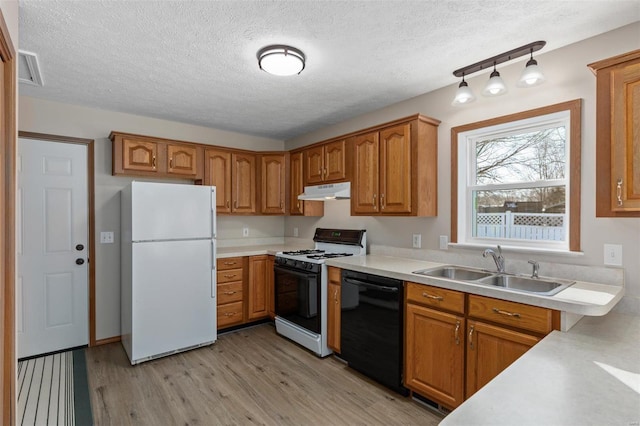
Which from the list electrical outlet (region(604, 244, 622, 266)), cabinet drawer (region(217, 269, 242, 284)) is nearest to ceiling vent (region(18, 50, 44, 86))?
cabinet drawer (region(217, 269, 242, 284))

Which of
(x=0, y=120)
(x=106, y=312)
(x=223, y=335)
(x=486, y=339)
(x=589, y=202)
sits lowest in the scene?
(x=223, y=335)

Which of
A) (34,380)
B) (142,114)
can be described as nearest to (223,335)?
(34,380)

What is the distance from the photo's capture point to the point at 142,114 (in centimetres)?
359

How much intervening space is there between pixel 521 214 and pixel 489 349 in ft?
3.60

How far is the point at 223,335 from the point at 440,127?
3117mm

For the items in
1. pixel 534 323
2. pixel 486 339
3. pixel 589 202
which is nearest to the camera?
pixel 534 323

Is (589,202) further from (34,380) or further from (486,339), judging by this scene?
(34,380)

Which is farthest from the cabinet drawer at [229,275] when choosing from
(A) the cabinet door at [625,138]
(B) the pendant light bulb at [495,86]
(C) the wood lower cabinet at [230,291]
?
(A) the cabinet door at [625,138]

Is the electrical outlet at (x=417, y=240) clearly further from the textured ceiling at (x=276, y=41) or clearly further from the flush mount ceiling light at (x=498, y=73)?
the textured ceiling at (x=276, y=41)

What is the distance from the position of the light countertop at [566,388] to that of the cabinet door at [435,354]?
712mm

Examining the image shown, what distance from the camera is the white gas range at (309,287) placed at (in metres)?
3.08

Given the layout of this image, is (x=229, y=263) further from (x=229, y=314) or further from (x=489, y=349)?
(x=489, y=349)

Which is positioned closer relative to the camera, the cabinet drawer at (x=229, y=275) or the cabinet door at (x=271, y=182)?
the cabinet drawer at (x=229, y=275)

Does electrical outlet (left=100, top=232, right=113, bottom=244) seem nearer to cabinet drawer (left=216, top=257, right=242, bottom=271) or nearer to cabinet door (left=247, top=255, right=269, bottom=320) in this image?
cabinet drawer (left=216, top=257, right=242, bottom=271)
